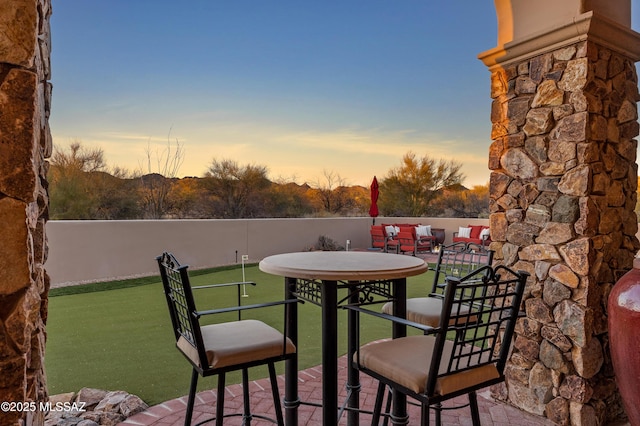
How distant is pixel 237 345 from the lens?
178 centimetres

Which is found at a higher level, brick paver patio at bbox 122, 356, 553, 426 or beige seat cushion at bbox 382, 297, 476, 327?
beige seat cushion at bbox 382, 297, 476, 327

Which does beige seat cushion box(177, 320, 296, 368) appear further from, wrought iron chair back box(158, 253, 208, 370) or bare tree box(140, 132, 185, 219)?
bare tree box(140, 132, 185, 219)

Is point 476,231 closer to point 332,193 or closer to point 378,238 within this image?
point 378,238

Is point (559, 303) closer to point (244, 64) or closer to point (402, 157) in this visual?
point (244, 64)

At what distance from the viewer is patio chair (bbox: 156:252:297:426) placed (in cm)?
169

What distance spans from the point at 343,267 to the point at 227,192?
1182 centimetres

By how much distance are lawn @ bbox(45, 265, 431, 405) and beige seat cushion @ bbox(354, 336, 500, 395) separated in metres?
1.64

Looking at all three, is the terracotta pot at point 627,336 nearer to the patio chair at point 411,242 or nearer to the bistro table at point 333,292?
the bistro table at point 333,292

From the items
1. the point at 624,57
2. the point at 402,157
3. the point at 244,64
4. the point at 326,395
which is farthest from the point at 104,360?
the point at 402,157

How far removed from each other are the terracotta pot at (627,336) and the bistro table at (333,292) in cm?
94

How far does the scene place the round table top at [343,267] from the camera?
5.96 ft

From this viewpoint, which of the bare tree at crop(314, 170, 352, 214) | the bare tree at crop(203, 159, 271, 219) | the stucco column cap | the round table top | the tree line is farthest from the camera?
the bare tree at crop(314, 170, 352, 214)

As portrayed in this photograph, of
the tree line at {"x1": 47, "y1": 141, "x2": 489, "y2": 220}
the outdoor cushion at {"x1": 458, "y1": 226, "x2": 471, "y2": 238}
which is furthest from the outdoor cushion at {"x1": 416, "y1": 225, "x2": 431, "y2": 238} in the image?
the tree line at {"x1": 47, "y1": 141, "x2": 489, "y2": 220}

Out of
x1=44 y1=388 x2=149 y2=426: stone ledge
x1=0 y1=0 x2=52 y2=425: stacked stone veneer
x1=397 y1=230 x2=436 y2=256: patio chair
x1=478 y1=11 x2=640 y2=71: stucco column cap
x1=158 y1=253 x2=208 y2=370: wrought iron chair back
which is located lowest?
x1=44 y1=388 x2=149 y2=426: stone ledge
